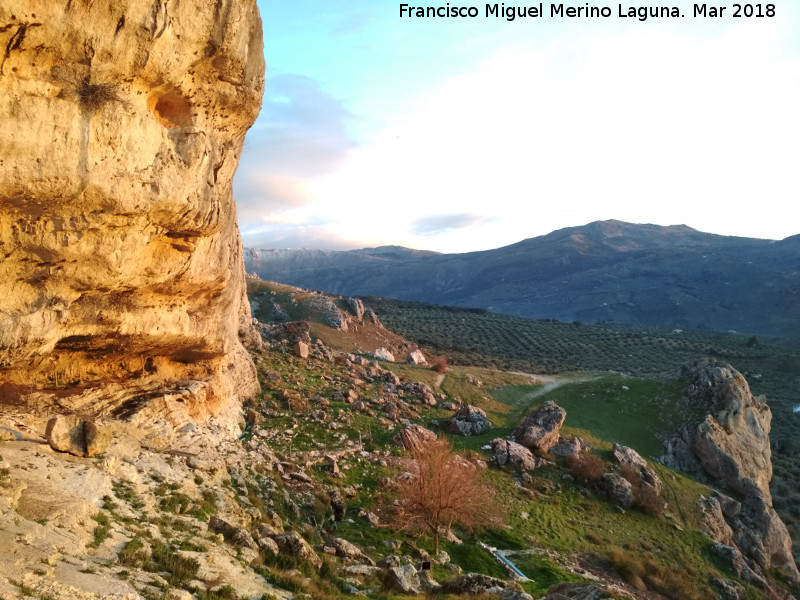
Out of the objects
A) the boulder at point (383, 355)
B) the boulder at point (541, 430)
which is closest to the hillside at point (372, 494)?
the boulder at point (541, 430)

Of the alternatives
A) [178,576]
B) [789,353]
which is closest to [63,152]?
[178,576]

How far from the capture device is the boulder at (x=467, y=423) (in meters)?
28.8

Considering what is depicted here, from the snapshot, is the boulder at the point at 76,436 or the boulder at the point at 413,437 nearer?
the boulder at the point at 76,436

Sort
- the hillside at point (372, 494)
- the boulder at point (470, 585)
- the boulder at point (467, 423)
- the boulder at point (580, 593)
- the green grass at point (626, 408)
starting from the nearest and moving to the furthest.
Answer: the hillside at point (372, 494)
the boulder at point (580, 593)
the boulder at point (470, 585)
the boulder at point (467, 423)
the green grass at point (626, 408)

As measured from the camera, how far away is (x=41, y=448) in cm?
1127

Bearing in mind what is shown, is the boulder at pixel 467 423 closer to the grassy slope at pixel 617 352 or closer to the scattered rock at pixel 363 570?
the grassy slope at pixel 617 352

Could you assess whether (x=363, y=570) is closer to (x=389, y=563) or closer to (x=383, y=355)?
(x=389, y=563)

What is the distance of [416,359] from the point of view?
45.4 m

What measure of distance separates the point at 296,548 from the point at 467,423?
18278 millimetres

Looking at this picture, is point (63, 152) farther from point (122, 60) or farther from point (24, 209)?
point (122, 60)

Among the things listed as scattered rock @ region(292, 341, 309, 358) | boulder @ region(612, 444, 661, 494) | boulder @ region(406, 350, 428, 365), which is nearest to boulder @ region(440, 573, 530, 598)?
boulder @ region(612, 444, 661, 494)

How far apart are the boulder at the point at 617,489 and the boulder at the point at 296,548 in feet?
62.1

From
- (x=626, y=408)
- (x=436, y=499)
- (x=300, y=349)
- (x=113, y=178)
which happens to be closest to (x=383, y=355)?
(x=300, y=349)

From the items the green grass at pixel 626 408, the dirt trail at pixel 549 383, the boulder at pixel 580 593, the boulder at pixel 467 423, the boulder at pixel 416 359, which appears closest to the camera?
the boulder at pixel 580 593
